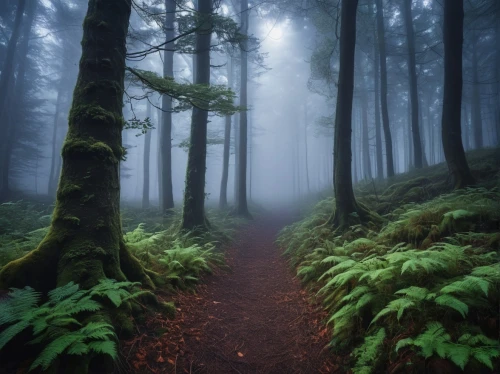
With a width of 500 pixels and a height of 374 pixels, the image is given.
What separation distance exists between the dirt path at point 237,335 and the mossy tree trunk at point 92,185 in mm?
1211

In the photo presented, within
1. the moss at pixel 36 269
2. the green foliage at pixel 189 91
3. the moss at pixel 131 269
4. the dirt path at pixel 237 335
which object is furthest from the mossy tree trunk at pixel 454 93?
the moss at pixel 36 269

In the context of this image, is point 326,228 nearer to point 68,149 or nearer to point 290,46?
point 68,149

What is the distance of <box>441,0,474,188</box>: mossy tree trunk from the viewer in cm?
894

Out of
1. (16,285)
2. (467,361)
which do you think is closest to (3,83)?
(16,285)

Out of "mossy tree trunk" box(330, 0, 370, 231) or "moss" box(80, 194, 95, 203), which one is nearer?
"moss" box(80, 194, 95, 203)

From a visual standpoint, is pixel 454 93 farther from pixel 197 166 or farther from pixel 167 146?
pixel 167 146

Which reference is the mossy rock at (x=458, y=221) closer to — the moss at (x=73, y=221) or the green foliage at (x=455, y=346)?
the green foliage at (x=455, y=346)

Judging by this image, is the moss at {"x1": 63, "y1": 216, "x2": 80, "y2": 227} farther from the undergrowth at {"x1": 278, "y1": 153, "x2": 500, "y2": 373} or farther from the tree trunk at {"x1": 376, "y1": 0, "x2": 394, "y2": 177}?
the tree trunk at {"x1": 376, "y1": 0, "x2": 394, "y2": 177}

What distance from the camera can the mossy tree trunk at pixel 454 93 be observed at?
29.3 ft

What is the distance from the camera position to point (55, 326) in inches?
108

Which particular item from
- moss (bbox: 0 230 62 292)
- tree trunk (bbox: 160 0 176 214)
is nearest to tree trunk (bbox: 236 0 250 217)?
tree trunk (bbox: 160 0 176 214)

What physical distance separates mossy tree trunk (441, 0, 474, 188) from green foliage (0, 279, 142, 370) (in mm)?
10995

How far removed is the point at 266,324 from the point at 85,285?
3.15 meters

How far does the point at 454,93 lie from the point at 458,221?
20.3 feet
